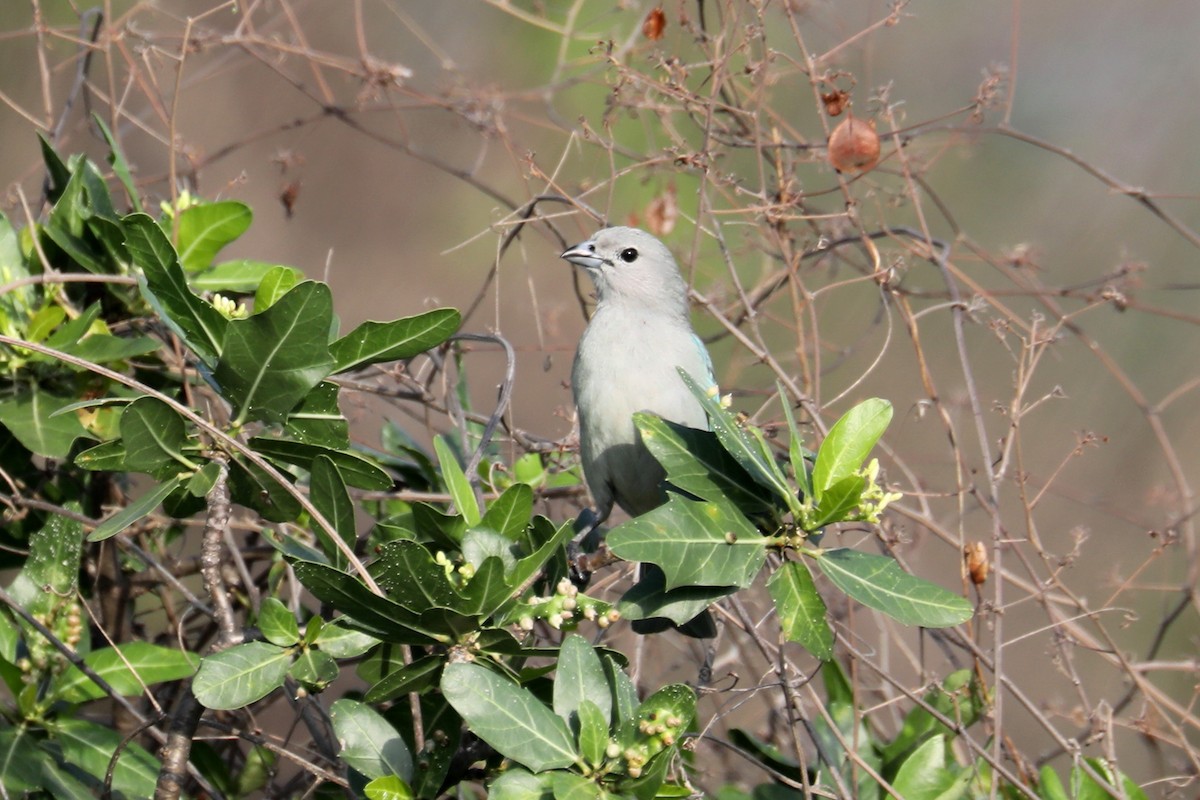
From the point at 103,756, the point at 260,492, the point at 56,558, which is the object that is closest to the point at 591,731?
the point at 260,492

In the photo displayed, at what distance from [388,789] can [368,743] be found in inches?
4.6

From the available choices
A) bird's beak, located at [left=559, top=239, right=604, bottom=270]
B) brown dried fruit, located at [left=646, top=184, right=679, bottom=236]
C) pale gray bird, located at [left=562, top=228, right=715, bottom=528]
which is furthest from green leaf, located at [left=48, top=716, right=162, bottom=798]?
brown dried fruit, located at [left=646, top=184, right=679, bottom=236]

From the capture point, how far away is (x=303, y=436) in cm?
265

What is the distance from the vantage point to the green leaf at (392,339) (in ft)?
8.66

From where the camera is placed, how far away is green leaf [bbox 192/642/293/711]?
2.26 meters

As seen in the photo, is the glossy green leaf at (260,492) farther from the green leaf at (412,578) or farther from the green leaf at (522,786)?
the green leaf at (522,786)

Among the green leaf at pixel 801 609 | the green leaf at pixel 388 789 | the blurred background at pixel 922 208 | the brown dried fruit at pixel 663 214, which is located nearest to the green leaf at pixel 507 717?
the green leaf at pixel 388 789

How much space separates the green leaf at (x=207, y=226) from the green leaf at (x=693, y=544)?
178 centimetres

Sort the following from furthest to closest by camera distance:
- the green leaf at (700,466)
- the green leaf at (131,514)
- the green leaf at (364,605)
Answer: the green leaf at (700,466)
the green leaf at (131,514)
the green leaf at (364,605)

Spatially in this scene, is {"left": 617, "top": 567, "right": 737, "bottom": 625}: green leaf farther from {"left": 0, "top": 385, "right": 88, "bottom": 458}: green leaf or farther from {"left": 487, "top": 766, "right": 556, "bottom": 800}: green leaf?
{"left": 0, "top": 385, "right": 88, "bottom": 458}: green leaf

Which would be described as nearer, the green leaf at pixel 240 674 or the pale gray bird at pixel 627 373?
the green leaf at pixel 240 674

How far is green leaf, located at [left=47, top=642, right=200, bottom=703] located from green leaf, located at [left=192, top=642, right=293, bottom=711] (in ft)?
2.32

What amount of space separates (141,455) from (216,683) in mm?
512

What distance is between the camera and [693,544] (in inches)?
91.7
